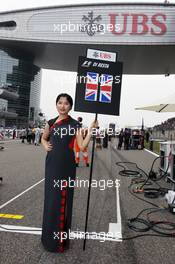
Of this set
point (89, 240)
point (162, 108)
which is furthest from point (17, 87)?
point (89, 240)

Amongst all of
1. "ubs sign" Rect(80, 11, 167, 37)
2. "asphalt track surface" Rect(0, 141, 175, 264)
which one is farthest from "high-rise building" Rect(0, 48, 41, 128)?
"asphalt track surface" Rect(0, 141, 175, 264)

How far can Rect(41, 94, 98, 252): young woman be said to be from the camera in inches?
117

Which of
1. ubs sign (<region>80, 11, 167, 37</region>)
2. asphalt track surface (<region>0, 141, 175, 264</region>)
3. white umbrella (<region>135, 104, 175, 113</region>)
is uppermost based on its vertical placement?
ubs sign (<region>80, 11, 167, 37</region>)

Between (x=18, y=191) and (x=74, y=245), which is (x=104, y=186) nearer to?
(x=18, y=191)

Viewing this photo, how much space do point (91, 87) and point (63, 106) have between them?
0.40 metres

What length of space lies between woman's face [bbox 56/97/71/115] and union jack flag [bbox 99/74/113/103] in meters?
0.40

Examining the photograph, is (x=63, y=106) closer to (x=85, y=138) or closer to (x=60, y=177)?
(x=85, y=138)

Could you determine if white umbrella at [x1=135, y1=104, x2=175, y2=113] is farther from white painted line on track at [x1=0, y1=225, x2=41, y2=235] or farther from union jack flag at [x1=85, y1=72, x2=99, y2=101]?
white painted line on track at [x1=0, y1=225, x2=41, y2=235]

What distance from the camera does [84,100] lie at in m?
3.11

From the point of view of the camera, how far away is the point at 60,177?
9.76ft

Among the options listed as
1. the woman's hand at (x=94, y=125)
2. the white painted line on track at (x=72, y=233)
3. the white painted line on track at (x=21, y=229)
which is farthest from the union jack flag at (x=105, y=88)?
the white painted line on track at (x=21, y=229)

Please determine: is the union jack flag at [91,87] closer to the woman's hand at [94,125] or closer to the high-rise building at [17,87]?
the woman's hand at [94,125]

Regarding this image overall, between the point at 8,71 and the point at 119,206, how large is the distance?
98978 millimetres

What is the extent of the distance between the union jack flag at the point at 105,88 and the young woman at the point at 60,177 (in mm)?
331
